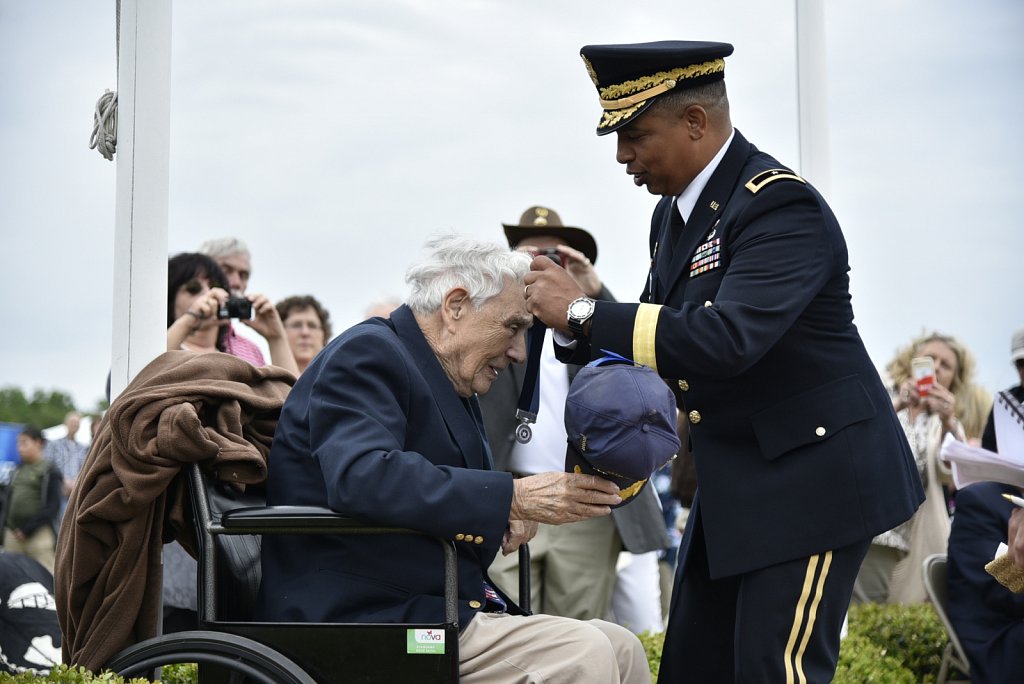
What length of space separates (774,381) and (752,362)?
18cm

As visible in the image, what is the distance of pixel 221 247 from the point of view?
5.49 metres

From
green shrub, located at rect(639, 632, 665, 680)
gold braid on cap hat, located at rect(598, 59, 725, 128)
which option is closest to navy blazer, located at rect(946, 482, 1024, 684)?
green shrub, located at rect(639, 632, 665, 680)

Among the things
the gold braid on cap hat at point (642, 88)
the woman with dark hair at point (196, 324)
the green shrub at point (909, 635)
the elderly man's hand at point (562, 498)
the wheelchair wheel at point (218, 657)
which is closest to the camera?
the wheelchair wheel at point (218, 657)

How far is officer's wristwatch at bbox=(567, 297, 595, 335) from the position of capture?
9.42 feet

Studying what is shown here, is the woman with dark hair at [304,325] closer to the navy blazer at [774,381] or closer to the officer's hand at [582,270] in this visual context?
the officer's hand at [582,270]

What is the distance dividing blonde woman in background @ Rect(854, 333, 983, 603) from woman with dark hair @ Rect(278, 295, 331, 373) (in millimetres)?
2873

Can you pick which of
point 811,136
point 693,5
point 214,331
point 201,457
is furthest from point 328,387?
point 693,5

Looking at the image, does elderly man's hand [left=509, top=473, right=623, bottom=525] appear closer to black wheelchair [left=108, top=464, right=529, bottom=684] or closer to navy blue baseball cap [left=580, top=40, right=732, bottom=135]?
black wheelchair [left=108, top=464, right=529, bottom=684]

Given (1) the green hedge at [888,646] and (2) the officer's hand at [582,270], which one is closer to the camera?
(1) the green hedge at [888,646]

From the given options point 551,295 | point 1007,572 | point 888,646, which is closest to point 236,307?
point 551,295

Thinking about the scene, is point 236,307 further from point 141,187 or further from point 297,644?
point 297,644

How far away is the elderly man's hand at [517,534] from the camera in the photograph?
306 cm

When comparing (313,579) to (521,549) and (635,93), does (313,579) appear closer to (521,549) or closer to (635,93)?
(521,549)

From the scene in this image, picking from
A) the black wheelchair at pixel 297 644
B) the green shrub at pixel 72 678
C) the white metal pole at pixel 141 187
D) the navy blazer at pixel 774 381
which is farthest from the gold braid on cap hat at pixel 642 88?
the green shrub at pixel 72 678
